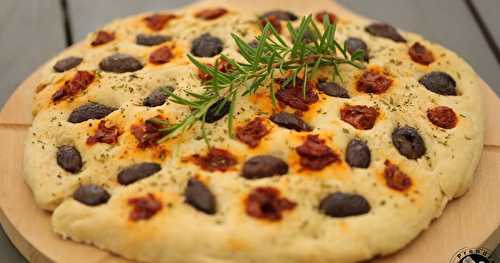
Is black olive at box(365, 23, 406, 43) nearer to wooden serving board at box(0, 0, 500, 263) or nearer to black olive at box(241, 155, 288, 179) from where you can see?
wooden serving board at box(0, 0, 500, 263)

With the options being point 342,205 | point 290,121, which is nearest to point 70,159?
point 290,121

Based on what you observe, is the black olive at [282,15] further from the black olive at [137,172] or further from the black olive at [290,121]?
the black olive at [137,172]

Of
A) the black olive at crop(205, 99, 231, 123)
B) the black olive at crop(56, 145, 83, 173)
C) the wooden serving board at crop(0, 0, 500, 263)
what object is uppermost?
the black olive at crop(205, 99, 231, 123)

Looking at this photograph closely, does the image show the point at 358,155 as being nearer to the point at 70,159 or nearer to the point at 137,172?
the point at 137,172

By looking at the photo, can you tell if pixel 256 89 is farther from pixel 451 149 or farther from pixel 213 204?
pixel 451 149

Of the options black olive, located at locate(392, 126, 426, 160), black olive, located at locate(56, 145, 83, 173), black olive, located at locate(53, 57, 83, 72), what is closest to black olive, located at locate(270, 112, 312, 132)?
black olive, located at locate(392, 126, 426, 160)

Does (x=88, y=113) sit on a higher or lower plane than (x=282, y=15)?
lower

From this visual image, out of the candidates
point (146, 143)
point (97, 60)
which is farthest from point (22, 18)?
point (146, 143)
